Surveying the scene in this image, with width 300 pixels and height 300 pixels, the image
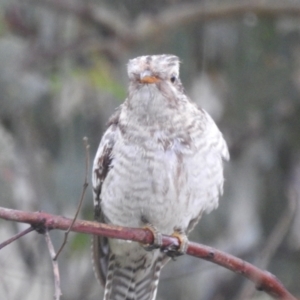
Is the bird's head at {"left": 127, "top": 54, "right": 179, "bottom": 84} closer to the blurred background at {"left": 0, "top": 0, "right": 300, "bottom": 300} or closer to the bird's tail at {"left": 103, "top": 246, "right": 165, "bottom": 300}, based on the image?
the bird's tail at {"left": 103, "top": 246, "right": 165, "bottom": 300}

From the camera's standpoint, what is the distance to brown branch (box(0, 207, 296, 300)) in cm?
237

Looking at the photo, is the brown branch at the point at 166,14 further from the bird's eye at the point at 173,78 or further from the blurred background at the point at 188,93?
the bird's eye at the point at 173,78

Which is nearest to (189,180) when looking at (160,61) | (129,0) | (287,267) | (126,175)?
(126,175)

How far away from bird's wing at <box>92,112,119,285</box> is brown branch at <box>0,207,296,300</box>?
23.4 inches

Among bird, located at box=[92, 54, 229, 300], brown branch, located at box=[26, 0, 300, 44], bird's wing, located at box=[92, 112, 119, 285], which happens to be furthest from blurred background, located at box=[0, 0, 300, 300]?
bird, located at box=[92, 54, 229, 300]

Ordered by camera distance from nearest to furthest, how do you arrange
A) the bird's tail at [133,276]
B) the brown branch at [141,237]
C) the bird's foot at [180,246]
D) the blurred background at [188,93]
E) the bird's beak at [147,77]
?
the brown branch at [141,237] → the bird's foot at [180,246] → the bird's beak at [147,77] → the bird's tail at [133,276] → the blurred background at [188,93]

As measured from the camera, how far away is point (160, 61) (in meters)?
3.42

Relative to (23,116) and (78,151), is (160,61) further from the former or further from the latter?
(23,116)

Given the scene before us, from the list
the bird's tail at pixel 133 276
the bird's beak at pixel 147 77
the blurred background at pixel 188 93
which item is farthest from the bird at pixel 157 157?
the blurred background at pixel 188 93

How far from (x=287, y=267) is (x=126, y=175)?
88.6 inches

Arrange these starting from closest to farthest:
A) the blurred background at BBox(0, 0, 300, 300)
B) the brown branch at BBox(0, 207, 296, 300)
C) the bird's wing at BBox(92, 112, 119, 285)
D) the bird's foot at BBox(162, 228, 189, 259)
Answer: the brown branch at BBox(0, 207, 296, 300)
the bird's foot at BBox(162, 228, 189, 259)
the bird's wing at BBox(92, 112, 119, 285)
the blurred background at BBox(0, 0, 300, 300)

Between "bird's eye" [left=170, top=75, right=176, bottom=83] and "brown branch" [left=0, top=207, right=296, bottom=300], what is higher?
"bird's eye" [left=170, top=75, right=176, bottom=83]

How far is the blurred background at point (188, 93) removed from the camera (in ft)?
16.6

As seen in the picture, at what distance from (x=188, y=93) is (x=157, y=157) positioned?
2178 mm
